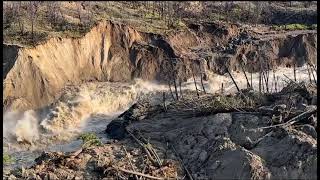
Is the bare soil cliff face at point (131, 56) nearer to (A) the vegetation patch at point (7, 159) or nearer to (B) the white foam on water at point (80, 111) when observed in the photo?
(B) the white foam on water at point (80, 111)

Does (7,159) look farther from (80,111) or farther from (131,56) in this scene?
(131,56)

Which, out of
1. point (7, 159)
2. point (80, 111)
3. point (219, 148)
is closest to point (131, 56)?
point (80, 111)

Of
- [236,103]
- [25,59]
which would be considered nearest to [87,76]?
[25,59]

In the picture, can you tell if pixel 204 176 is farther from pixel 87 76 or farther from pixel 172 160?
pixel 87 76

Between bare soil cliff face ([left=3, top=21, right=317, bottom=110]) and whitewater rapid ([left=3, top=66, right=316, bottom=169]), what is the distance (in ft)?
2.31

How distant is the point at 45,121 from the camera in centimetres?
2788

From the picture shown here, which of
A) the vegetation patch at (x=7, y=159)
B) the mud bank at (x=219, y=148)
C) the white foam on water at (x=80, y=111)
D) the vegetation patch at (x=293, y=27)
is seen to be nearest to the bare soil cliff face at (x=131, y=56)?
the white foam on water at (x=80, y=111)

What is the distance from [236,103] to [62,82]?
12816 millimetres

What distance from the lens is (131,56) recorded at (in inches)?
1371

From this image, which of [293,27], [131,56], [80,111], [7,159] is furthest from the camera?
[293,27]

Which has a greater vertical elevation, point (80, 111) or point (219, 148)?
point (219, 148)

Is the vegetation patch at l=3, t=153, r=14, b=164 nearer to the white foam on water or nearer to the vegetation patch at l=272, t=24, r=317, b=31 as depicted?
the white foam on water

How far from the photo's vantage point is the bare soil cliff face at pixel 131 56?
2938cm

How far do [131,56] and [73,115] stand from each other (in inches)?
282
